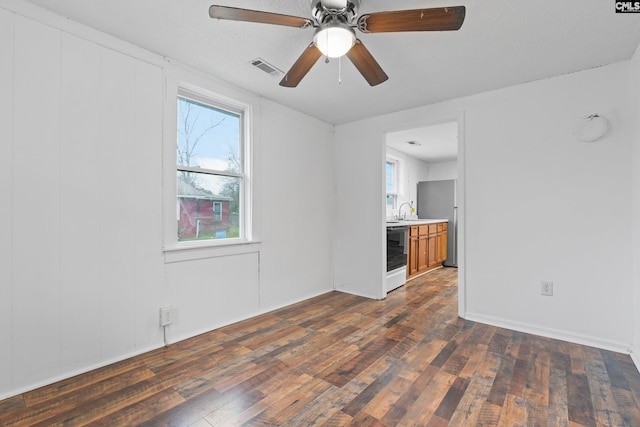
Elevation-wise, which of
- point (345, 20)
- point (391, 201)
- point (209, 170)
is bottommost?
point (391, 201)

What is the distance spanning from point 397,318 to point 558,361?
4.43 feet

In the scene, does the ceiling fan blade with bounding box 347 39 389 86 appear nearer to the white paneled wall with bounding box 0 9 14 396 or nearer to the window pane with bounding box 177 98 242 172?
the window pane with bounding box 177 98 242 172

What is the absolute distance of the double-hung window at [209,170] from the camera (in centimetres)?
274

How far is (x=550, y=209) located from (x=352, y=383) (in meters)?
2.38

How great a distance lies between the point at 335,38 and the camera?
1682mm

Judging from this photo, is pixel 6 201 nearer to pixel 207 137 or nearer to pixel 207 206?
pixel 207 206

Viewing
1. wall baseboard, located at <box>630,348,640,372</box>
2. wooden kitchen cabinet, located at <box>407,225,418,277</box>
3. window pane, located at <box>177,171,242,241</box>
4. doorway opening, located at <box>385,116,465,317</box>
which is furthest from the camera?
doorway opening, located at <box>385,116,465,317</box>

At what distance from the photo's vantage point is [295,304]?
3.67m

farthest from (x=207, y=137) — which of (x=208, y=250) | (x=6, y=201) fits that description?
(x=6, y=201)

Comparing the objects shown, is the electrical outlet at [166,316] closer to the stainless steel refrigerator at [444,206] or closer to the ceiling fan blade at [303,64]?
the ceiling fan blade at [303,64]

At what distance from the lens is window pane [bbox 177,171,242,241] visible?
8.96 feet

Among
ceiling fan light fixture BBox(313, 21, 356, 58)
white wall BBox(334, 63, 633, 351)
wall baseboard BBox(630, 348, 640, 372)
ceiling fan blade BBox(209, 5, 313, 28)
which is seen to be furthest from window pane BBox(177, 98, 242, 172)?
wall baseboard BBox(630, 348, 640, 372)

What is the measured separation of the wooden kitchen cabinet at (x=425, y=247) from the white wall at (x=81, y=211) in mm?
3191

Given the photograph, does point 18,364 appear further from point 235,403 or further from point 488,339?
point 488,339
